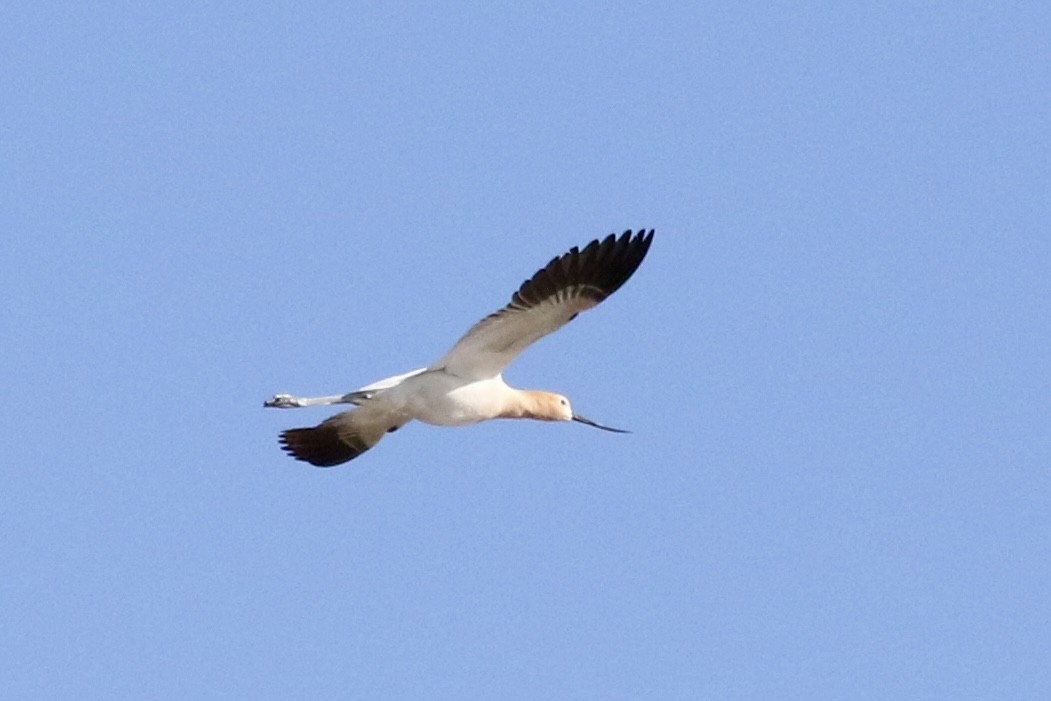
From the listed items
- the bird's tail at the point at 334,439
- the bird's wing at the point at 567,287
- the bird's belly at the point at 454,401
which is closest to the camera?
the bird's wing at the point at 567,287

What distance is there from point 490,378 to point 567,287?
125cm

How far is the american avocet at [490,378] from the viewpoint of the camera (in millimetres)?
16203

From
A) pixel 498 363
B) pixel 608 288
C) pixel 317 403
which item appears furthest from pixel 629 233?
pixel 317 403

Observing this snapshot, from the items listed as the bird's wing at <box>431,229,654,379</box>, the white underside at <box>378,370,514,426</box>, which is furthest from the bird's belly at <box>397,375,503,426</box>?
the bird's wing at <box>431,229,654,379</box>

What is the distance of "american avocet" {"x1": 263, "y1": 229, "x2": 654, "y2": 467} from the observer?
53.2 ft

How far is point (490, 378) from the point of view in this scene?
17.1m

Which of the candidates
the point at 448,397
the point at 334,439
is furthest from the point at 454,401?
the point at 334,439

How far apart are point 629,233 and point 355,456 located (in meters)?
3.74

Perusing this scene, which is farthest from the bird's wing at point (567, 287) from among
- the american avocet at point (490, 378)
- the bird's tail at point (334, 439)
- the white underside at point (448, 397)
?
the bird's tail at point (334, 439)

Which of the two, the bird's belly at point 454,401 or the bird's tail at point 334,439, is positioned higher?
the bird's tail at point 334,439

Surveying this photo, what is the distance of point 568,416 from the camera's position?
59.1 ft

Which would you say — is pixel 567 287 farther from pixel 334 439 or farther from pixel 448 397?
pixel 334 439

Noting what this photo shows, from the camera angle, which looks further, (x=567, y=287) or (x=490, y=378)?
(x=490, y=378)

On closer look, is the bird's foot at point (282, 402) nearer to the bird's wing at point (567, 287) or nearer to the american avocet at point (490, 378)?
the american avocet at point (490, 378)
